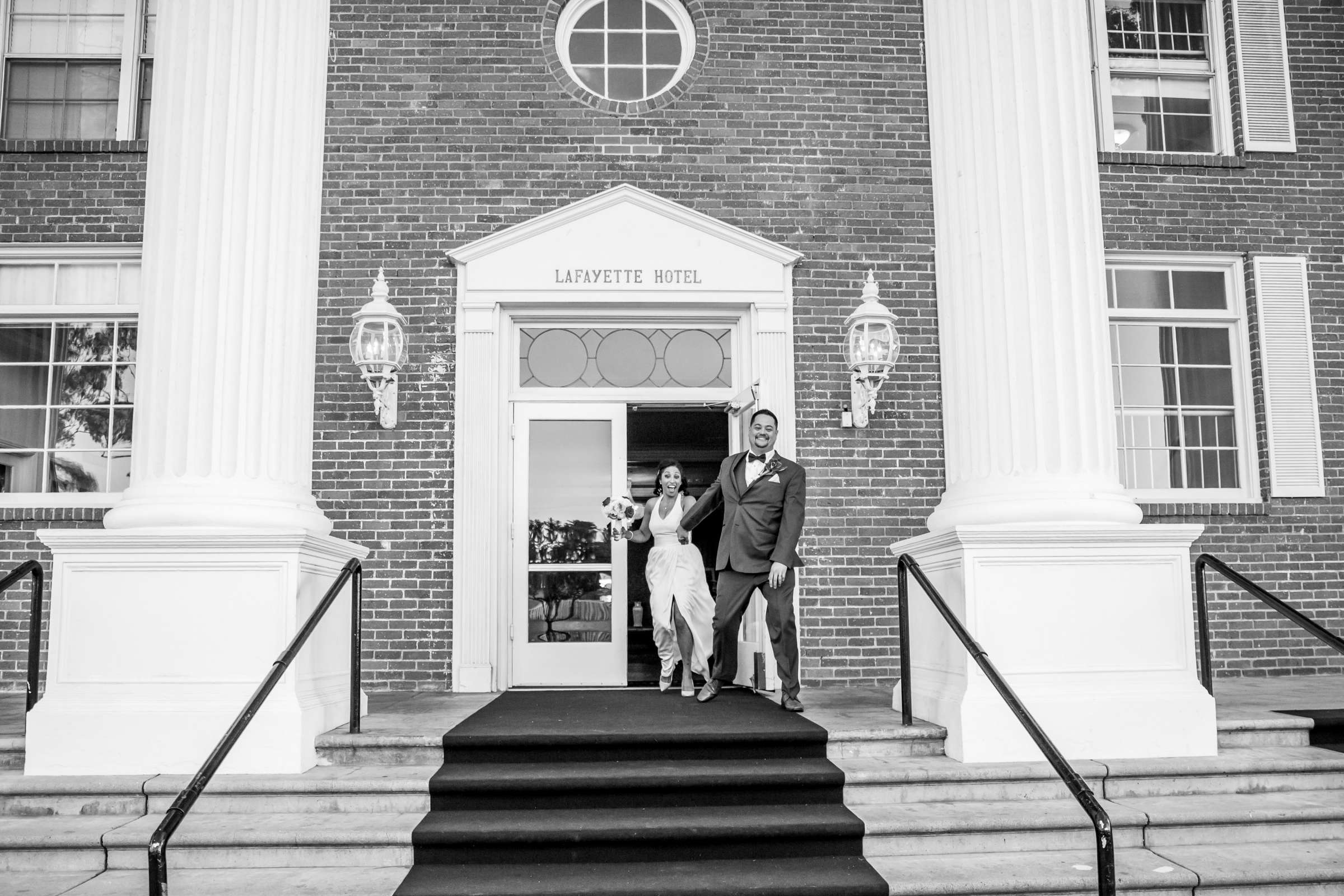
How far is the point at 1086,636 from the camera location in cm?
569

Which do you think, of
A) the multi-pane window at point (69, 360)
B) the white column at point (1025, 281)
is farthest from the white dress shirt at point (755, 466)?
the multi-pane window at point (69, 360)

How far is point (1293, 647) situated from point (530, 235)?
6806 mm

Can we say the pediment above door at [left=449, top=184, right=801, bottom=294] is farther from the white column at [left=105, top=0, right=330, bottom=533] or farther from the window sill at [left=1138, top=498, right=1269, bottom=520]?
the window sill at [left=1138, top=498, right=1269, bottom=520]

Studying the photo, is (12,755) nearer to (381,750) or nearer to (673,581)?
(381,750)

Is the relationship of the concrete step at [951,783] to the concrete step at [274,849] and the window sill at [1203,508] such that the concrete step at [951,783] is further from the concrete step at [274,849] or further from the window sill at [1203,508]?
the window sill at [1203,508]

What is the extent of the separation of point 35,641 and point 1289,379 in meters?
9.12

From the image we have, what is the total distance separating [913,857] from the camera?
469 centimetres

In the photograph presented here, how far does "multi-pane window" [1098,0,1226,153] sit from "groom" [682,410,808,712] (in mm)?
4724

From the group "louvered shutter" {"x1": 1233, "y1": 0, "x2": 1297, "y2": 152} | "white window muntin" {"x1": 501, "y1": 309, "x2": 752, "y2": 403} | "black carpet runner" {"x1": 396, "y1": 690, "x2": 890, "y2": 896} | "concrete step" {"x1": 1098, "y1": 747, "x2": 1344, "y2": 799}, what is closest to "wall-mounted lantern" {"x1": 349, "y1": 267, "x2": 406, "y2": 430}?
"white window muntin" {"x1": 501, "y1": 309, "x2": 752, "y2": 403}

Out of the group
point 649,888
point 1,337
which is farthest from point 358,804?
point 1,337

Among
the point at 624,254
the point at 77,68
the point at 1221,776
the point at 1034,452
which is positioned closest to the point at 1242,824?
the point at 1221,776

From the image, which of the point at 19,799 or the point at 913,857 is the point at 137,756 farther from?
the point at 913,857

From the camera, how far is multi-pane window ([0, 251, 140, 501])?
880 centimetres

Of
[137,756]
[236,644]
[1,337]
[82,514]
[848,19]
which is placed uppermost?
[848,19]
